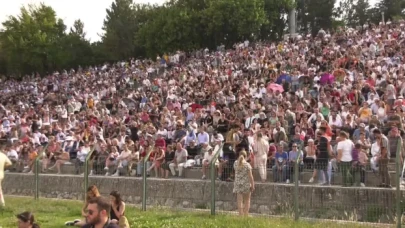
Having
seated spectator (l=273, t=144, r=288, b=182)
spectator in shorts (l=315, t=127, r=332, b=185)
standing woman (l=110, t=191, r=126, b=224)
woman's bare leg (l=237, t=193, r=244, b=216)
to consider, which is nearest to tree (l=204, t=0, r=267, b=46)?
spectator in shorts (l=315, t=127, r=332, b=185)

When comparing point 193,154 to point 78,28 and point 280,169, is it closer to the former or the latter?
point 280,169

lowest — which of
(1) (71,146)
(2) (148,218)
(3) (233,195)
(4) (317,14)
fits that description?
(2) (148,218)

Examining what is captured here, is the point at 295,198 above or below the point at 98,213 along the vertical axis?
below

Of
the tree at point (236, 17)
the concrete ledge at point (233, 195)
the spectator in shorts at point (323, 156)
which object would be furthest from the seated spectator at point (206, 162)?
the tree at point (236, 17)

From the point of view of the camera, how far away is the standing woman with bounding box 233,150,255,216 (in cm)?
1552

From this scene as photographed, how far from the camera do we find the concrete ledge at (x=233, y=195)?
540 inches

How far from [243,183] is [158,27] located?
44.8 m

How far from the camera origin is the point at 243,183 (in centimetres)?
1556

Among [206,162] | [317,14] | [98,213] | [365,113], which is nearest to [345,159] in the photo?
[206,162]

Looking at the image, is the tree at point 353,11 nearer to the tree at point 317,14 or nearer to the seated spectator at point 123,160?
the tree at point 317,14

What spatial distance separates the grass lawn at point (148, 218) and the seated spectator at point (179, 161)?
141 cm

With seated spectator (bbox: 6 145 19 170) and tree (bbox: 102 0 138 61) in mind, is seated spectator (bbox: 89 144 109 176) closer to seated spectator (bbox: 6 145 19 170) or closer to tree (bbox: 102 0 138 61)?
seated spectator (bbox: 6 145 19 170)

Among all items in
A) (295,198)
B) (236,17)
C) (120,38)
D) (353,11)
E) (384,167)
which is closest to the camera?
(384,167)

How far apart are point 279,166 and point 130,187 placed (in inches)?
215
